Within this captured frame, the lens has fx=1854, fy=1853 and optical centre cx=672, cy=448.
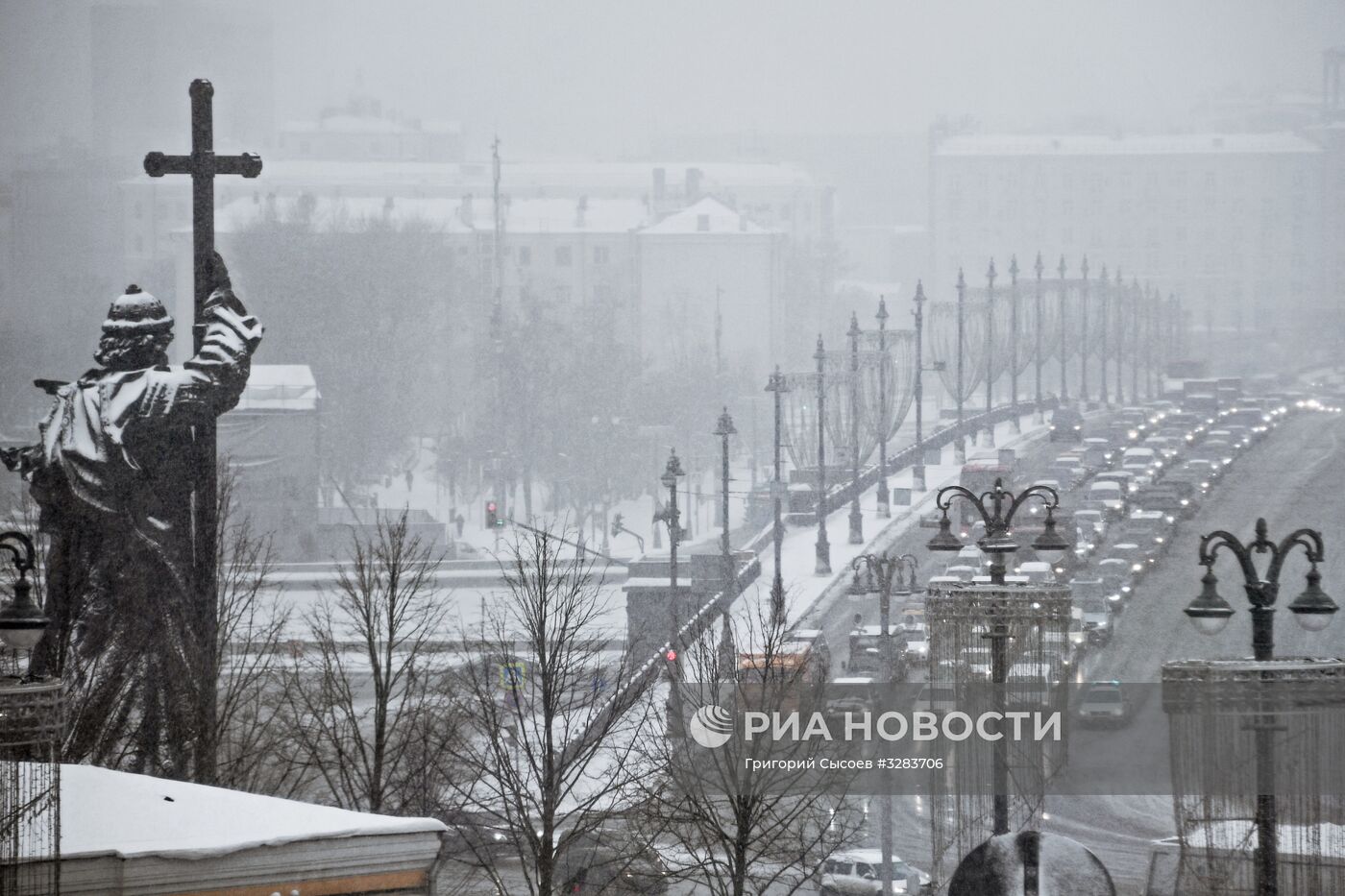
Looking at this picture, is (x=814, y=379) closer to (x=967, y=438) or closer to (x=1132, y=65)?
(x=967, y=438)

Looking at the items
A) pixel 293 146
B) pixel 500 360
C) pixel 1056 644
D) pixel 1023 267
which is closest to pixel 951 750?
pixel 1056 644

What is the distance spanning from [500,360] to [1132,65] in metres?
114

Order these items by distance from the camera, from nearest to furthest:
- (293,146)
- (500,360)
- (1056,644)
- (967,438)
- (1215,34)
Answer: (1056,644) → (967,438) → (500,360) → (293,146) → (1215,34)

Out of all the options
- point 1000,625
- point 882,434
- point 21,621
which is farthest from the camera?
point 882,434

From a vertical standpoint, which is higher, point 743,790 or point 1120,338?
point 1120,338

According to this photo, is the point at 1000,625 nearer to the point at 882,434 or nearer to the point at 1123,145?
the point at 882,434

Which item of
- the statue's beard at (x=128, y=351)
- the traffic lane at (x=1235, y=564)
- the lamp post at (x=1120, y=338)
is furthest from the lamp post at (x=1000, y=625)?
the lamp post at (x=1120, y=338)

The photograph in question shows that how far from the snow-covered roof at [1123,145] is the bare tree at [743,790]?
327 feet

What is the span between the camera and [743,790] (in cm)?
1291

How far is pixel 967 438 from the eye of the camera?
188 ft

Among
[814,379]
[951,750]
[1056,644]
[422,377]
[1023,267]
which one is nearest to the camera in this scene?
[1056,644]

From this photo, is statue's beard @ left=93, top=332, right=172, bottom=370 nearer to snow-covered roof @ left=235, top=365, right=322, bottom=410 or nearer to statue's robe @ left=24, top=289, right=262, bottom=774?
statue's robe @ left=24, top=289, right=262, bottom=774

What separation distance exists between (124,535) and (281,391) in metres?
38.4

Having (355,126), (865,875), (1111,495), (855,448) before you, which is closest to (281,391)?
(855,448)
